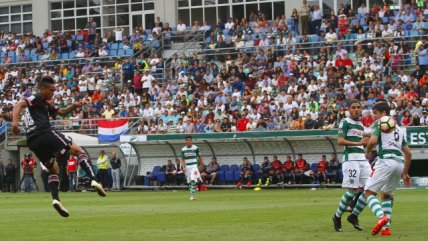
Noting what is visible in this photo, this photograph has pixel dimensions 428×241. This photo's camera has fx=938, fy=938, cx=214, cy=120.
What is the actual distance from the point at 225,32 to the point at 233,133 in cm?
1171

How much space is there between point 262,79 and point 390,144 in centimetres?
2965

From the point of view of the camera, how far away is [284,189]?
3784cm

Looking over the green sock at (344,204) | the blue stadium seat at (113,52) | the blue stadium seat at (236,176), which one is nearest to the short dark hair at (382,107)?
the green sock at (344,204)

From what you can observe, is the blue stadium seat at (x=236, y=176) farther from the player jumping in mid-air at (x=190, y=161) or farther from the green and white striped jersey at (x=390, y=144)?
the green and white striped jersey at (x=390, y=144)

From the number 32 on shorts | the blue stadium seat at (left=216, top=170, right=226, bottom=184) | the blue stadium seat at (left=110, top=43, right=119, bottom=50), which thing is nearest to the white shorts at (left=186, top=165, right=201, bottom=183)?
the blue stadium seat at (left=216, top=170, right=226, bottom=184)

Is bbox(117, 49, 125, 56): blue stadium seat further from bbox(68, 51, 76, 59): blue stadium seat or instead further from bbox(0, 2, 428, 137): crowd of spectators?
bbox(68, 51, 76, 59): blue stadium seat

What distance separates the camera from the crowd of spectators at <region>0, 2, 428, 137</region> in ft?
130

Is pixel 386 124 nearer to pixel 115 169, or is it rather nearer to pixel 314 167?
pixel 314 167

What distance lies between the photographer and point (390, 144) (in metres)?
14.5

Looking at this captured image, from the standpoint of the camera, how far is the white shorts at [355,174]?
16109 mm

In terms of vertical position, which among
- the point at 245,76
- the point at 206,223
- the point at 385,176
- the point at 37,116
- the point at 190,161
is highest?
the point at 245,76

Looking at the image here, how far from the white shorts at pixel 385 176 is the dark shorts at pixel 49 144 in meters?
4.91

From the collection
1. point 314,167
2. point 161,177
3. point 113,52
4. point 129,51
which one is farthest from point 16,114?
point 113,52

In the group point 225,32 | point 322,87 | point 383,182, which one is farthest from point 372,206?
point 225,32
